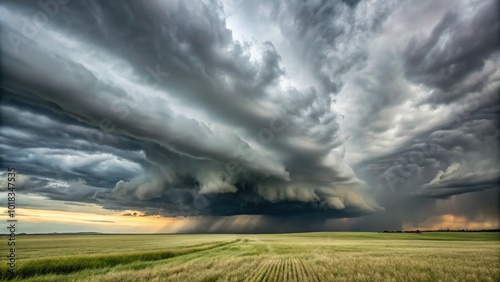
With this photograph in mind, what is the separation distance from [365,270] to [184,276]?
45.3 ft

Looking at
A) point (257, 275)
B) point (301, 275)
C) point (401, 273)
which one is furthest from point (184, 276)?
point (401, 273)

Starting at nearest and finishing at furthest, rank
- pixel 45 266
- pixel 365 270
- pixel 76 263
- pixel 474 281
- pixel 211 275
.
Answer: pixel 474 281
pixel 211 275
pixel 365 270
pixel 45 266
pixel 76 263

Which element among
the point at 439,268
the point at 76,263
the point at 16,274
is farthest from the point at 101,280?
the point at 439,268

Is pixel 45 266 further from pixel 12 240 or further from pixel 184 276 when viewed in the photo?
pixel 184 276

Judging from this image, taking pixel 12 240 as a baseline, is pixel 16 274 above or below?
below

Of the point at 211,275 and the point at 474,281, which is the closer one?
the point at 474,281

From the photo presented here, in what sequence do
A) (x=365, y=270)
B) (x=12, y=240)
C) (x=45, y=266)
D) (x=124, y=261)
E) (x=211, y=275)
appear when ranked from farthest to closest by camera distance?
(x=124, y=261)
(x=45, y=266)
(x=365, y=270)
(x=211, y=275)
(x=12, y=240)

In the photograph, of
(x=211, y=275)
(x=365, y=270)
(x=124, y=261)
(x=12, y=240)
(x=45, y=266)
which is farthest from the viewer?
(x=124, y=261)

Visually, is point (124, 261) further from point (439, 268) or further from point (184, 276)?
point (439, 268)

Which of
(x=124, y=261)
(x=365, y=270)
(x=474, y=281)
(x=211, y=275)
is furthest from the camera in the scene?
(x=124, y=261)

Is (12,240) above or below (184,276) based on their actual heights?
above

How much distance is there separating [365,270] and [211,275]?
39.3 feet

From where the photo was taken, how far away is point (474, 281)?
58.6 ft

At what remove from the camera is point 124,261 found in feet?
107
